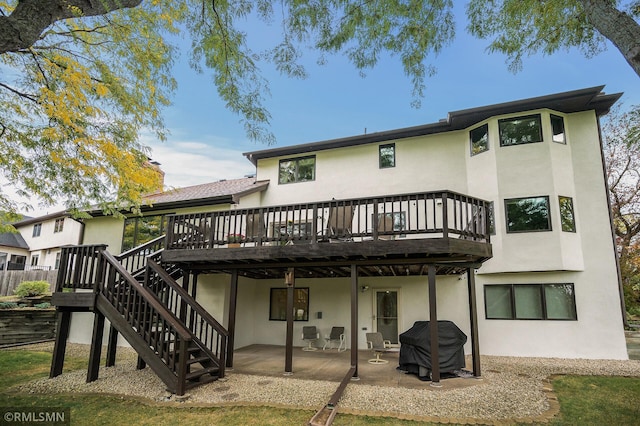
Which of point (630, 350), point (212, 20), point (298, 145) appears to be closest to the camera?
point (212, 20)

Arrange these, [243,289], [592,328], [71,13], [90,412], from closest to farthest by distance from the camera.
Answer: [71,13] → [90,412] → [592,328] → [243,289]

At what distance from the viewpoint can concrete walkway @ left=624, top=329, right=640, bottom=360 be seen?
10.1 m

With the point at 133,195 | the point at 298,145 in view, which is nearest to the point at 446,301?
the point at 298,145

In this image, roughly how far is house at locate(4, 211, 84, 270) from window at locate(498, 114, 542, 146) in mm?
24537

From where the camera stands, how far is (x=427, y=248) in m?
7.10

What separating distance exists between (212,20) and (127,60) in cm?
323

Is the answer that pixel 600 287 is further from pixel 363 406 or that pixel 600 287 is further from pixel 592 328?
pixel 363 406

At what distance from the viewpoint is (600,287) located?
32.7 ft

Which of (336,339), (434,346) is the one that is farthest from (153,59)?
(336,339)

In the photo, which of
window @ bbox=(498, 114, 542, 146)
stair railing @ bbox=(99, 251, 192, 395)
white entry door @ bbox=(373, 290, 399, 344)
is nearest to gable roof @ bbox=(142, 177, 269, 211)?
stair railing @ bbox=(99, 251, 192, 395)

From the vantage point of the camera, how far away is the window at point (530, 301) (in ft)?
33.5

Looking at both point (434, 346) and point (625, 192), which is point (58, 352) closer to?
point (434, 346)

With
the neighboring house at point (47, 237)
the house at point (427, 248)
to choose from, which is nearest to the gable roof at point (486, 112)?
the house at point (427, 248)

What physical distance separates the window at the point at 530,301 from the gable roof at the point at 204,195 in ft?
28.1
